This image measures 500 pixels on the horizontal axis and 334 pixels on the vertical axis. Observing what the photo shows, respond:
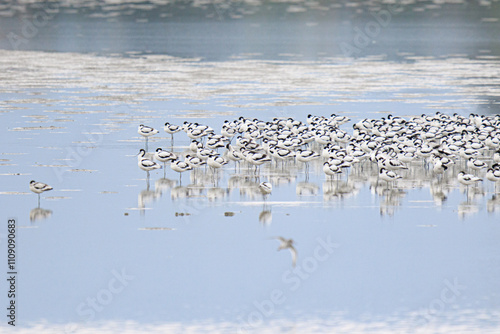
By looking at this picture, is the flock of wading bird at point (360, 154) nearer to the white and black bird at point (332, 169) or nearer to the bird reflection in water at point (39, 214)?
the white and black bird at point (332, 169)

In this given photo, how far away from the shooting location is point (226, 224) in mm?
17328

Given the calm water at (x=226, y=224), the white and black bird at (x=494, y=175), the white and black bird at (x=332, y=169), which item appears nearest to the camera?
the calm water at (x=226, y=224)

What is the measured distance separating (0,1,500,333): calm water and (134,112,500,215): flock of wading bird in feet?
0.82

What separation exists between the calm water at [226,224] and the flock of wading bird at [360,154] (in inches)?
9.9

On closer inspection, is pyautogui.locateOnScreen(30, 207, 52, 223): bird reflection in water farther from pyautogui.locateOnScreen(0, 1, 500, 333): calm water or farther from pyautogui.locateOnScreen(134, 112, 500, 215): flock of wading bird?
pyautogui.locateOnScreen(134, 112, 500, 215): flock of wading bird

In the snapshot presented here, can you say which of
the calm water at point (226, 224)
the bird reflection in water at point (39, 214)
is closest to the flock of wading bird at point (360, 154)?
the calm water at point (226, 224)

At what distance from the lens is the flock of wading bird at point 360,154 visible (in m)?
20.8

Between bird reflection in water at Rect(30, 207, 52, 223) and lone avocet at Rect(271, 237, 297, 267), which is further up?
bird reflection in water at Rect(30, 207, 52, 223)

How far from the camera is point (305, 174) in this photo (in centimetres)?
2197

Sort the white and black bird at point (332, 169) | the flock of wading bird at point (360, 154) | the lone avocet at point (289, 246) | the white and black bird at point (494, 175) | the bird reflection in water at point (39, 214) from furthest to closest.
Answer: the flock of wading bird at point (360, 154) < the white and black bird at point (332, 169) < the white and black bird at point (494, 175) < the bird reflection in water at point (39, 214) < the lone avocet at point (289, 246)

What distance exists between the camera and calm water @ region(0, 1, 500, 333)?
1292cm

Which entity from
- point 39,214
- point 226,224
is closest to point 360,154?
point 226,224

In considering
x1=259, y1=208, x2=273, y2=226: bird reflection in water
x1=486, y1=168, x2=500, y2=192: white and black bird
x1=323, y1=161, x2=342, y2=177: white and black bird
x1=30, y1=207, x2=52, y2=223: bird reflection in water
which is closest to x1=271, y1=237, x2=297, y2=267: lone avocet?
x1=259, y1=208, x2=273, y2=226: bird reflection in water

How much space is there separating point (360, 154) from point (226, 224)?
555 cm
